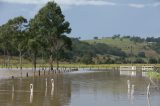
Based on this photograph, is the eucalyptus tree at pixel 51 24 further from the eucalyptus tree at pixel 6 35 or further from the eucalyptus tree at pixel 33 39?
the eucalyptus tree at pixel 6 35

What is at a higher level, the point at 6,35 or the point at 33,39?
the point at 6,35

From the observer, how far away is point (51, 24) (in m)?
112

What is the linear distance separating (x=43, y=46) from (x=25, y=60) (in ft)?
278

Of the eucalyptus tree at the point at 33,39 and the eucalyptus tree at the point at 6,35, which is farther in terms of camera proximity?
the eucalyptus tree at the point at 6,35

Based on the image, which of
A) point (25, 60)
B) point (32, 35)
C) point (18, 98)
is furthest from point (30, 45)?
point (25, 60)

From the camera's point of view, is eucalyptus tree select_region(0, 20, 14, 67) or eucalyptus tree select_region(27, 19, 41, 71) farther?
eucalyptus tree select_region(0, 20, 14, 67)

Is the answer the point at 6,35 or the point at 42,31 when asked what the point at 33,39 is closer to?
the point at 42,31

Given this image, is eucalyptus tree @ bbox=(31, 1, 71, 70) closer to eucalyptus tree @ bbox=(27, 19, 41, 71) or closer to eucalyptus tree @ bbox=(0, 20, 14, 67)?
eucalyptus tree @ bbox=(27, 19, 41, 71)

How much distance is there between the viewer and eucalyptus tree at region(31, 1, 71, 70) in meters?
111

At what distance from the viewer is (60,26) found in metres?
112

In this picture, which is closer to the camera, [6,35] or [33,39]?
[33,39]

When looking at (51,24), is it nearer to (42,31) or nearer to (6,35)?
(42,31)

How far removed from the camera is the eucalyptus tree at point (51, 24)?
11125 cm

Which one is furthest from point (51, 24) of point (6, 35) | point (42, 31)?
point (6, 35)
